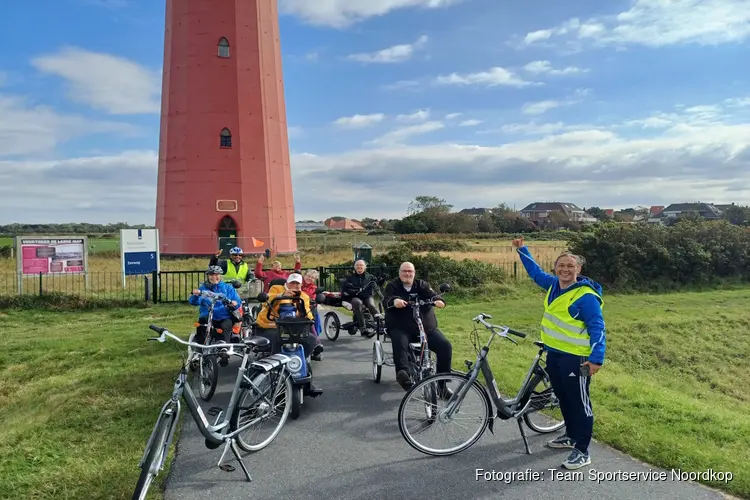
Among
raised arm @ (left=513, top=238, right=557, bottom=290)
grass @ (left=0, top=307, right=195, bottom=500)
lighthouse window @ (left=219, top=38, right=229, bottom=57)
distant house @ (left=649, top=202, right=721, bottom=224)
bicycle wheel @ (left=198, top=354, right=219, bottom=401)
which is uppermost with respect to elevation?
lighthouse window @ (left=219, top=38, right=229, bottom=57)

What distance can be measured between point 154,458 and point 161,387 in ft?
11.0

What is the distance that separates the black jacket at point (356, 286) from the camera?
32.2ft

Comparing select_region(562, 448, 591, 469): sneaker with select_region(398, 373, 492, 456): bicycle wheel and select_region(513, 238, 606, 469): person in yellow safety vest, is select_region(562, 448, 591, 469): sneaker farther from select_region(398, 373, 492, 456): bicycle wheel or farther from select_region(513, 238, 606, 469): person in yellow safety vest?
select_region(398, 373, 492, 456): bicycle wheel

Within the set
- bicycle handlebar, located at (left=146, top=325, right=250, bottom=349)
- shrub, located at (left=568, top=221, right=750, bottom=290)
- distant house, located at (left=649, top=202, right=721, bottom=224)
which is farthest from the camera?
distant house, located at (left=649, top=202, right=721, bottom=224)

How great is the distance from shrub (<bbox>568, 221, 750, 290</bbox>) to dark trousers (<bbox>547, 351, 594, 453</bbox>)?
16825 mm

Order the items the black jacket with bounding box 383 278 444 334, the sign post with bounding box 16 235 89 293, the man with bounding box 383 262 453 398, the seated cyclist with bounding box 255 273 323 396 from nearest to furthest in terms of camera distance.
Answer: the man with bounding box 383 262 453 398, the black jacket with bounding box 383 278 444 334, the seated cyclist with bounding box 255 273 323 396, the sign post with bounding box 16 235 89 293

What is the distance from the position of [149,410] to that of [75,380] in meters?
2.22

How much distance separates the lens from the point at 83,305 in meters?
15.0

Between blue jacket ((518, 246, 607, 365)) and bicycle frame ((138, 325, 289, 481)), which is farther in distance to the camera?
blue jacket ((518, 246, 607, 365))

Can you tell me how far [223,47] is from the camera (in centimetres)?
2650

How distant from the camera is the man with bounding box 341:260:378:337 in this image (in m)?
9.78

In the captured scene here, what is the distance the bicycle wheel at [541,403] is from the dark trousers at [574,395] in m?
0.30

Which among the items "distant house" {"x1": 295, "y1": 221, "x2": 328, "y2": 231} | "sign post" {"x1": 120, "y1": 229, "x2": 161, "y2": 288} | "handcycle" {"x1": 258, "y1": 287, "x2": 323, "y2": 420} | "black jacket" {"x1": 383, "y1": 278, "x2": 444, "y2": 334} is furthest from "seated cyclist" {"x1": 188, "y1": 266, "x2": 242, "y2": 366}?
"distant house" {"x1": 295, "y1": 221, "x2": 328, "y2": 231}

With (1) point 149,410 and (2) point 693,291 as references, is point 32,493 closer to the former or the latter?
(1) point 149,410
